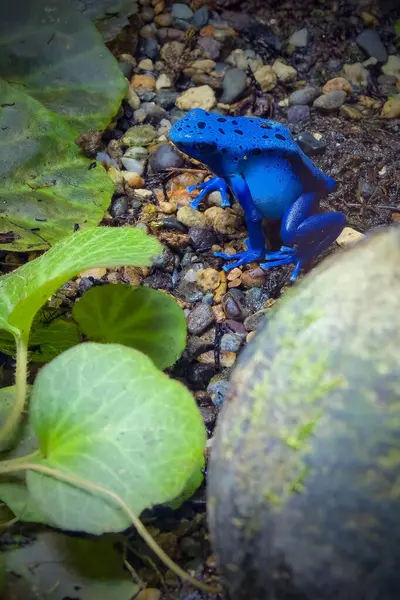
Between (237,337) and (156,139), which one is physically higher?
(156,139)

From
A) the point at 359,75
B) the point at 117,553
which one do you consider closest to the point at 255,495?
the point at 117,553

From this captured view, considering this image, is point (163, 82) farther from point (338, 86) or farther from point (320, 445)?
point (320, 445)

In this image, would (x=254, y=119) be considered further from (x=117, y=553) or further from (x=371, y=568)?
(x=371, y=568)

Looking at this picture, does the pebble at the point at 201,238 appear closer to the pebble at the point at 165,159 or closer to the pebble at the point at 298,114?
the pebble at the point at 165,159

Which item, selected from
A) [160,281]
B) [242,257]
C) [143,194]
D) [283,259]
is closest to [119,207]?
[143,194]

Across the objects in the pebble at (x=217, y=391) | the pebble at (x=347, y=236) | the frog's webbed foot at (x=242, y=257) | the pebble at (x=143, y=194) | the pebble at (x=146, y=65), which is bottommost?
the pebble at (x=217, y=391)

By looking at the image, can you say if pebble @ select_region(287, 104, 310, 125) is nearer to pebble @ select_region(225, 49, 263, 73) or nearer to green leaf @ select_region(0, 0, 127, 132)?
pebble @ select_region(225, 49, 263, 73)

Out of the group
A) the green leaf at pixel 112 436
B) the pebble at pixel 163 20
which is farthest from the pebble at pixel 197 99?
the green leaf at pixel 112 436
